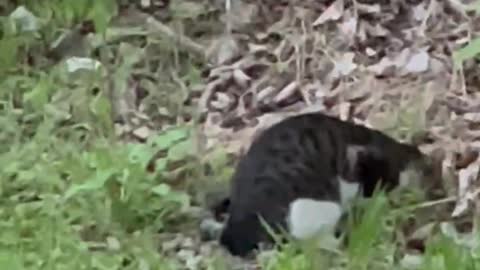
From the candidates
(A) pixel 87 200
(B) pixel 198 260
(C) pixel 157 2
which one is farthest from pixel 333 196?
(C) pixel 157 2

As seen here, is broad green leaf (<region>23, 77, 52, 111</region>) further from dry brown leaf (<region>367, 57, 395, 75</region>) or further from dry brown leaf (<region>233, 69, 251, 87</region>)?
dry brown leaf (<region>367, 57, 395, 75</region>)

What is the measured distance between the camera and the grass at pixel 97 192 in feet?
14.3

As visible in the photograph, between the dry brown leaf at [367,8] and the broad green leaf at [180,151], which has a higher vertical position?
the dry brown leaf at [367,8]

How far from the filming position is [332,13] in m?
5.91

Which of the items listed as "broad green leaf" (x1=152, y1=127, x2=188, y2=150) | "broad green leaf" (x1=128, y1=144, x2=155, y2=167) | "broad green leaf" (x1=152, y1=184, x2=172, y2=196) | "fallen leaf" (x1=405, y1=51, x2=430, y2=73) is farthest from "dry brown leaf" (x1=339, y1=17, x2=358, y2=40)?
"broad green leaf" (x1=152, y1=184, x2=172, y2=196)

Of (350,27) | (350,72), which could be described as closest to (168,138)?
(350,72)

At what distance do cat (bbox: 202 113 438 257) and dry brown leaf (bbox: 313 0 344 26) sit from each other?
44.6 inches

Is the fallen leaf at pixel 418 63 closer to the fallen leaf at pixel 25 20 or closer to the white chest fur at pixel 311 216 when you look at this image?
the white chest fur at pixel 311 216

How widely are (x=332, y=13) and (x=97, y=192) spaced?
161 centimetres

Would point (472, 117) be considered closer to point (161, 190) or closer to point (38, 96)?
point (161, 190)

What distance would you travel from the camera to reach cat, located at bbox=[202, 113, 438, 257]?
445 cm

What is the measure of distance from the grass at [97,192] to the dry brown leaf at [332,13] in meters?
0.54

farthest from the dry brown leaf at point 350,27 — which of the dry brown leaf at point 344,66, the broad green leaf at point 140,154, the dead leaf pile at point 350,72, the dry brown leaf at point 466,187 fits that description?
the broad green leaf at point 140,154

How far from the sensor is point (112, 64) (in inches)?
228
